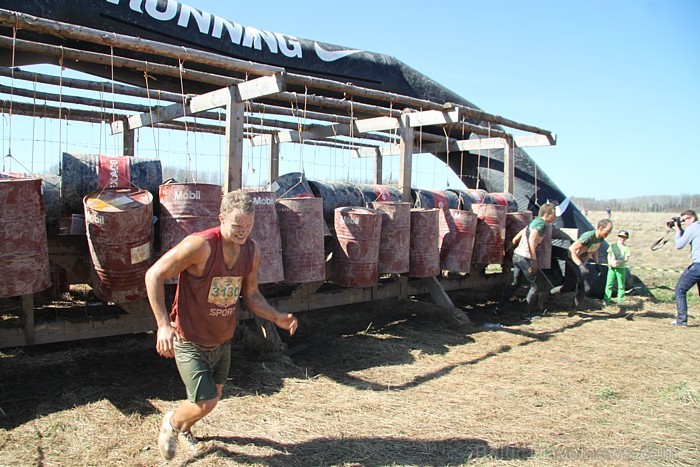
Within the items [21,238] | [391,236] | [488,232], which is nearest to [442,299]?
[488,232]

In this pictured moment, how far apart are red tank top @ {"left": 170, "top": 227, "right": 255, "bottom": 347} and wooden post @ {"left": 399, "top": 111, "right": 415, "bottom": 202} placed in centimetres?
460

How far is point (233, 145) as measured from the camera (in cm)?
554

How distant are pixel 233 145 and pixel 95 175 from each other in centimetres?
136

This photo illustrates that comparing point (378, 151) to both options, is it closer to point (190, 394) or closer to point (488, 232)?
point (488, 232)

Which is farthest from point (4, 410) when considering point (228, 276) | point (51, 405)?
point (228, 276)

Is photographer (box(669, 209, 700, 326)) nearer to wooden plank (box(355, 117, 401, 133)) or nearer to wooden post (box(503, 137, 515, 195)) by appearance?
wooden post (box(503, 137, 515, 195))

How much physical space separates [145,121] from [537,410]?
6.72m

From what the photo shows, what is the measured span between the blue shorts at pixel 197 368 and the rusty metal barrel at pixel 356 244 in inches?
118

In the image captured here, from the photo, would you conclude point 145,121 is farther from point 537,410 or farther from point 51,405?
point 537,410

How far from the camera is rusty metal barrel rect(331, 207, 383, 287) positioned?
20.4ft

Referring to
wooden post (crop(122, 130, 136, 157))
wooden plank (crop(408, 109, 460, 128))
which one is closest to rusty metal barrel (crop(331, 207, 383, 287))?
wooden plank (crop(408, 109, 460, 128))

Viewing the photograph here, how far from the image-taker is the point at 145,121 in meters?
8.17

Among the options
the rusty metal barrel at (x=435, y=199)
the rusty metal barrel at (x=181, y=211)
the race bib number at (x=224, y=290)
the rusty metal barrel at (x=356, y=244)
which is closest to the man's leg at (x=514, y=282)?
the rusty metal barrel at (x=435, y=199)

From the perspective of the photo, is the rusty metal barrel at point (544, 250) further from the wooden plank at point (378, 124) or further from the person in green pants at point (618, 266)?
the wooden plank at point (378, 124)
